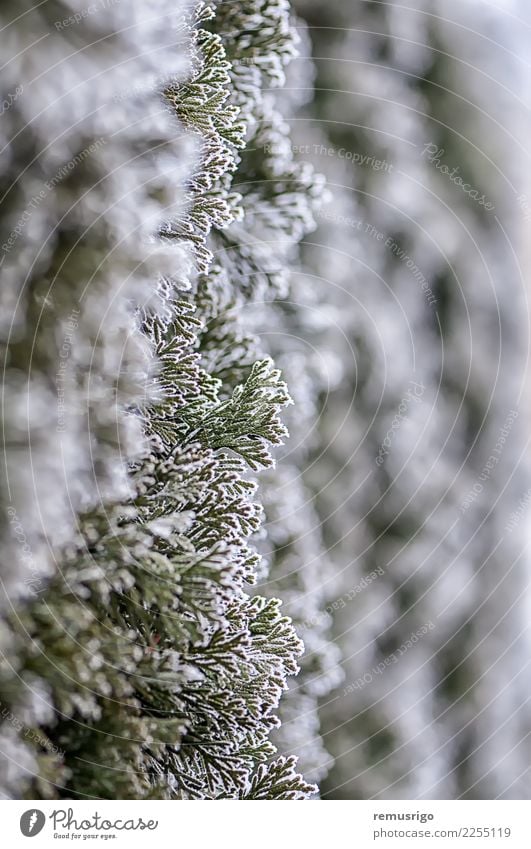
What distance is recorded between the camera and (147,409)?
27.3 inches

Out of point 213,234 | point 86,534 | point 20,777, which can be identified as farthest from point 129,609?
point 213,234

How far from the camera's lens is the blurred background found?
0.73m

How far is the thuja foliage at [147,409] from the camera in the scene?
2.20 ft

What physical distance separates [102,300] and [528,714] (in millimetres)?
570

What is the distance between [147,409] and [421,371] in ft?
0.88

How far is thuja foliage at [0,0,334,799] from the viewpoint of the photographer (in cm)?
67

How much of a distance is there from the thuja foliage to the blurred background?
0.05m

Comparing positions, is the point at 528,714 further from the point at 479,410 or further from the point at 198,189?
the point at 198,189

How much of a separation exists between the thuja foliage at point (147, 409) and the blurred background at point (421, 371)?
53mm

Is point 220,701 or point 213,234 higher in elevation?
point 213,234

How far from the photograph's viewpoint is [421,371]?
0.74 m

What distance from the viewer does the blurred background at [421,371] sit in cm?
73

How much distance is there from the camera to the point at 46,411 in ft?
2.30
